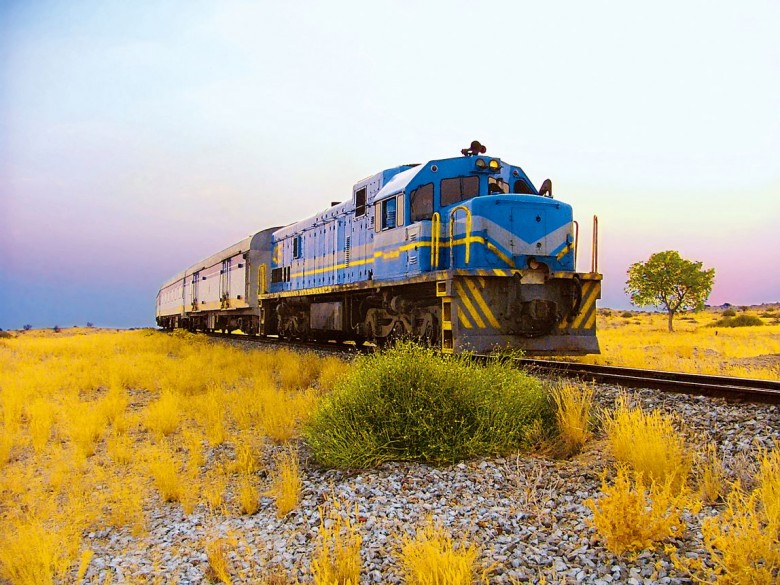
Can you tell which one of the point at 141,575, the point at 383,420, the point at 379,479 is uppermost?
the point at 383,420

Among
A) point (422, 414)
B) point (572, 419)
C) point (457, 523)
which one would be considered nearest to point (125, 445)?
point (422, 414)

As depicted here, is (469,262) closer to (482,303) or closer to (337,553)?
(482,303)

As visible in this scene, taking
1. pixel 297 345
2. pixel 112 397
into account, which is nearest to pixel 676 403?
pixel 112 397

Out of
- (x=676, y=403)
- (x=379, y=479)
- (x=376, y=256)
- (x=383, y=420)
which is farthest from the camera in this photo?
(x=376, y=256)

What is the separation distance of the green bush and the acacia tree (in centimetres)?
3581

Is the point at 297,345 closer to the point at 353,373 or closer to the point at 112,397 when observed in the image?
the point at 112,397

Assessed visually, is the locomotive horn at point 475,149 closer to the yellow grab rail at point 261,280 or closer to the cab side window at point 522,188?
the cab side window at point 522,188

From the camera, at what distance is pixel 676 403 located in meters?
6.68

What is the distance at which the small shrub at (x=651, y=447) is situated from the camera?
4.70 m

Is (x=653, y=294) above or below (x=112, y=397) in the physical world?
above

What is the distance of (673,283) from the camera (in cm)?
3953

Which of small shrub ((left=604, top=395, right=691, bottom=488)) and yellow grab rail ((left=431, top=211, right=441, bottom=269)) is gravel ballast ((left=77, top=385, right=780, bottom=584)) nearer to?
small shrub ((left=604, top=395, right=691, bottom=488))

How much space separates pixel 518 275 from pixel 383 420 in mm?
4553

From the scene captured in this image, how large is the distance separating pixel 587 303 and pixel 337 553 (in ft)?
24.8
